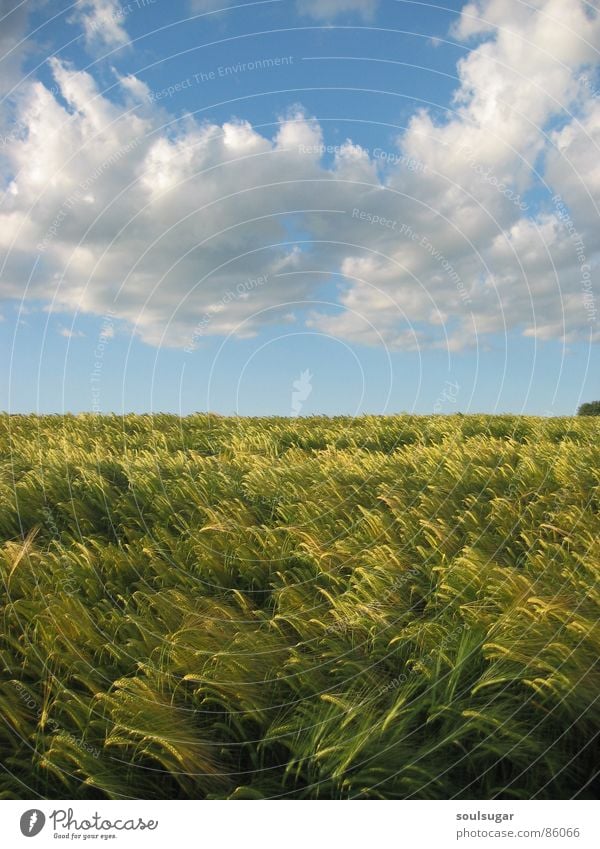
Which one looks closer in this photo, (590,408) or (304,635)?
(304,635)

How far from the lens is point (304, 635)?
4355 millimetres

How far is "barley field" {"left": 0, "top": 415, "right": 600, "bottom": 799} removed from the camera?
325cm

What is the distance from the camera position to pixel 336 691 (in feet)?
12.3
